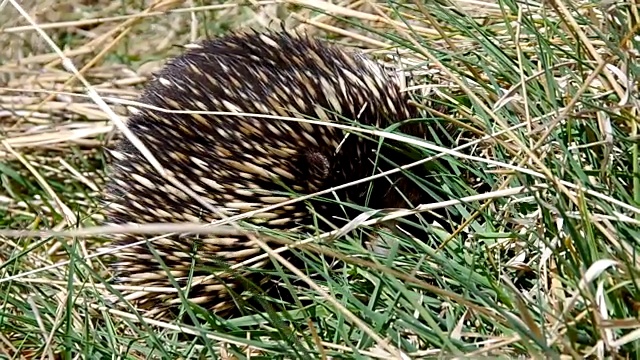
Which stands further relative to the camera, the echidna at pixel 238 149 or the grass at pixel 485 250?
the echidna at pixel 238 149

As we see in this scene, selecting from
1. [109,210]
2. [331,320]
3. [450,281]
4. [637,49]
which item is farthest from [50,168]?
[637,49]

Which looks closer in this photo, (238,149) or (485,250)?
(485,250)

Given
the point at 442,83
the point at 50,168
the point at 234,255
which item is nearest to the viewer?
the point at 234,255

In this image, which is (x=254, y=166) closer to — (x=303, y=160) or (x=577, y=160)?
(x=303, y=160)
